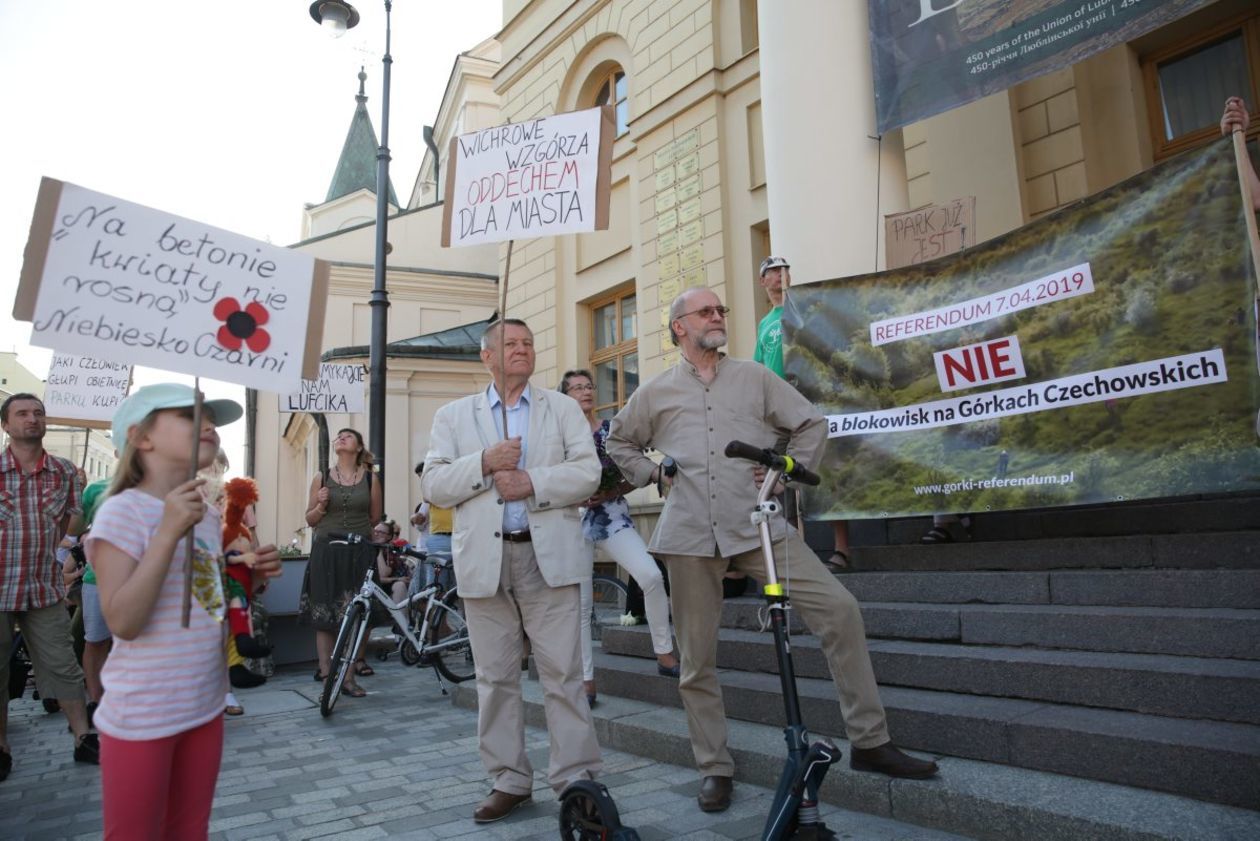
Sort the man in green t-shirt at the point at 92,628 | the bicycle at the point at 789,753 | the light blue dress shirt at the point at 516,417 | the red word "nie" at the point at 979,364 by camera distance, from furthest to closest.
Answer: the man in green t-shirt at the point at 92,628 < the red word "nie" at the point at 979,364 < the light blue dress shirt at the point at 516,417 < the bicycle at the point at 789,753

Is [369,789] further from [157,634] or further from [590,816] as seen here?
[157,634]

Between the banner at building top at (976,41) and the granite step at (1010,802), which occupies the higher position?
the banner at building top at (976,41)

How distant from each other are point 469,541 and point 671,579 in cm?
91

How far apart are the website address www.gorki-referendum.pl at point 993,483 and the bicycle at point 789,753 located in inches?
83.8

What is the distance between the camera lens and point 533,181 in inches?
185

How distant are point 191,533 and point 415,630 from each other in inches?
229

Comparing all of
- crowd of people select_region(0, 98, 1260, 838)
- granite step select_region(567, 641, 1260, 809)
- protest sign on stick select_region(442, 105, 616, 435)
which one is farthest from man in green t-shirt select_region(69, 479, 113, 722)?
granite step select_region(567, 641, 1260, 809)

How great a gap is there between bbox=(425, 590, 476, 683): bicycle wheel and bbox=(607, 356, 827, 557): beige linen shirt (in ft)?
12.2

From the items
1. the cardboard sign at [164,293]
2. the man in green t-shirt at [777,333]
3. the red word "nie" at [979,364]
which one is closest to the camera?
the cardboard sign at [164,293]

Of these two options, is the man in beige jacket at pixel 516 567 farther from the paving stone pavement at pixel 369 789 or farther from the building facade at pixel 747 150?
the building facade at pixel 747 150

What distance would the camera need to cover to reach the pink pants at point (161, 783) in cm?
208

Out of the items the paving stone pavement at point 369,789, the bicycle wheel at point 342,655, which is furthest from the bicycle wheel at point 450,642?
the bicycle wheel at point 342,655

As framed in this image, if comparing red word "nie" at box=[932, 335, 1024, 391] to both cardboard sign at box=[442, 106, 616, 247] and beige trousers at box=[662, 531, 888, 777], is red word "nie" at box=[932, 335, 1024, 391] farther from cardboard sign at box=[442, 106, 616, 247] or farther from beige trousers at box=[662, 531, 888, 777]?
cardboard sign at box=[442, 106, 616, 247]

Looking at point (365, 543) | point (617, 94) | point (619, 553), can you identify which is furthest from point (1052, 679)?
point (617, 94)
